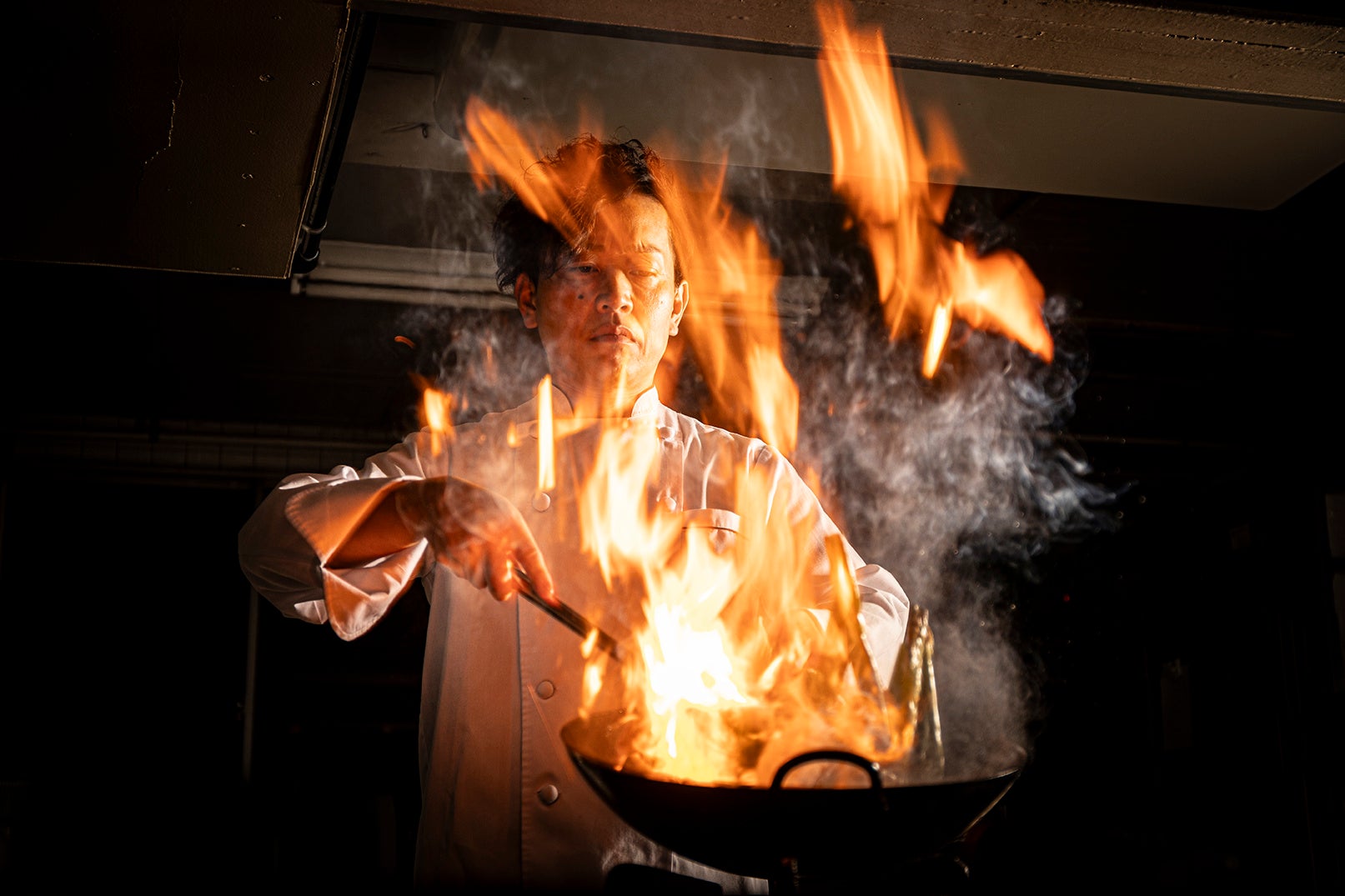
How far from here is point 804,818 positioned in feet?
3.73

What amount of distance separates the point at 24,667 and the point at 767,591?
24.5ft

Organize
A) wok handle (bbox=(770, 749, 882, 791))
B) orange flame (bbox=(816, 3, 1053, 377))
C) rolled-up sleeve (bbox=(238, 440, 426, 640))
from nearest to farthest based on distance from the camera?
wok handle (bbox=(770, 749, 882, 791))
rolled-up sleeve (bbox=(238, 440, 426, 640))
orange flame (bbox=(816, 3, 1053, 377))

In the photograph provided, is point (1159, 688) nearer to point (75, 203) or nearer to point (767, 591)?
point (767, 591)

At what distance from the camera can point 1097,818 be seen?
7949mm

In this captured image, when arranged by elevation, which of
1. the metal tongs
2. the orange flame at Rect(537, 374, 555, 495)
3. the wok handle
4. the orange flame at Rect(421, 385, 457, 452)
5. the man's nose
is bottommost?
the wok handle

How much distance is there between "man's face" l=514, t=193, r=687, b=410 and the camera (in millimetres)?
1954

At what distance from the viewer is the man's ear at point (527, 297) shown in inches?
83.7

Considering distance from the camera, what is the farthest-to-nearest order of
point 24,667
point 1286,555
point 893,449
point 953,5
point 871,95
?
point 24,667 → point 1286,555 → point 893,449 → point 871,95 → point 953,5


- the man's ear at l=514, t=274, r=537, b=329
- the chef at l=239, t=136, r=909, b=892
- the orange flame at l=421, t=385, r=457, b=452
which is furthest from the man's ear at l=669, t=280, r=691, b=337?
the orange flame at l=421, t=385, r=457, b=452

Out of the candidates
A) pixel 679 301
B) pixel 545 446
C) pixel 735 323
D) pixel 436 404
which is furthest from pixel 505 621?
pixel 436 404

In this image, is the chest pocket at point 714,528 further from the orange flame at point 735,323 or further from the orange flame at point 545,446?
the orange flame at point 735,323

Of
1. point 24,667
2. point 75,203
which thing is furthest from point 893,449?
point 24,667

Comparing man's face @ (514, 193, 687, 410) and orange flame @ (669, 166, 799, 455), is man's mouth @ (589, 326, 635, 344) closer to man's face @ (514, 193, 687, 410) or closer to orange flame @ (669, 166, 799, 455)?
man's face @ (514, 193, 687, 410)

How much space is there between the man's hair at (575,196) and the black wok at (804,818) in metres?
1.12
